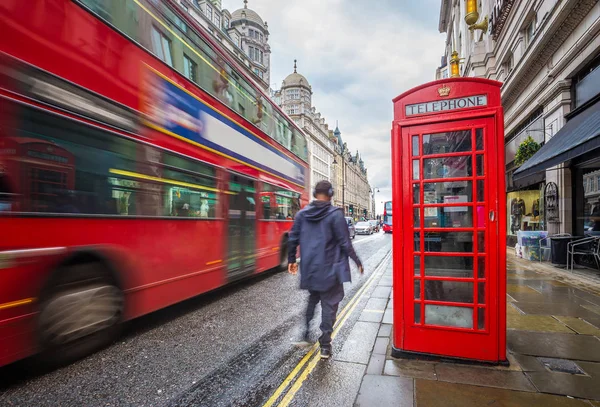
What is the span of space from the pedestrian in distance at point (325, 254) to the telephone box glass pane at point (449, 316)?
878 millimetres

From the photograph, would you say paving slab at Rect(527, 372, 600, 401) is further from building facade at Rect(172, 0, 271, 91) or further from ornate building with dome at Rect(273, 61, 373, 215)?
ornate building with dome at Rect(273, 61, 373, 215)

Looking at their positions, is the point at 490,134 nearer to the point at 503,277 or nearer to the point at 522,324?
the point at 503,277

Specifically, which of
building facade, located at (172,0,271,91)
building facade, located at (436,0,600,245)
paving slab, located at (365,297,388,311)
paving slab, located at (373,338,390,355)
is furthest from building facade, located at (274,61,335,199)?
paving slab, located at (373,338,390,355)

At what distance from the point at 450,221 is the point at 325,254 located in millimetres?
1290

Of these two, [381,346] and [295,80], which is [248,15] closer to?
[295,80]

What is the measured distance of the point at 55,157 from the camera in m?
3.09

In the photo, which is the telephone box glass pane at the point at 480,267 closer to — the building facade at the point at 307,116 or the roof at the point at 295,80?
the building facade at the point at 307,116

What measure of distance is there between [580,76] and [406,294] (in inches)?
383

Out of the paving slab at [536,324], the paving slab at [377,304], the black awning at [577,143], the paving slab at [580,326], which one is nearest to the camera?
the paving slab at [580,326]

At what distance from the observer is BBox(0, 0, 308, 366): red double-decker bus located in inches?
111

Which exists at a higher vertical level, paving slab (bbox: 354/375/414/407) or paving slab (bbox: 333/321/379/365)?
paving slab (bbox: 354/375/414/407)

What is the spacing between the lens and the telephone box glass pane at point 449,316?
319cm

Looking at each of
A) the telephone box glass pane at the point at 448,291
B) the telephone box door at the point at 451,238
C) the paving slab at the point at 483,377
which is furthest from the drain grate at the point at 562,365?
the telephone box glass pane at the point at 448,291

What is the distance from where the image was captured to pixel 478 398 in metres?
2.51
